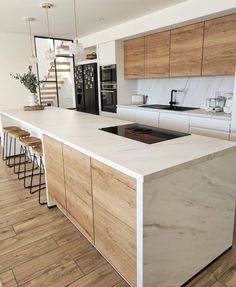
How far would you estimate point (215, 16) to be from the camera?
3197 mm

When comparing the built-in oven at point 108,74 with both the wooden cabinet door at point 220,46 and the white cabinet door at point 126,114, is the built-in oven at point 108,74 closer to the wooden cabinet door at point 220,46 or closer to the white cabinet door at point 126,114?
the white cabinet door at point 126,114

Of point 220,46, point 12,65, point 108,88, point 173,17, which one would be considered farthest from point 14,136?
point 220,46

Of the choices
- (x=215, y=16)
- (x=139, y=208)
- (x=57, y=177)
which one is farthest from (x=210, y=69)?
(x=139, y=208)

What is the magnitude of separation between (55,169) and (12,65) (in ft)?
14.1

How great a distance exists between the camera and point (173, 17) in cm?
356

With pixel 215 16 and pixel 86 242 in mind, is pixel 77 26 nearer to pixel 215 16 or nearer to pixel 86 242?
pixel 215 16

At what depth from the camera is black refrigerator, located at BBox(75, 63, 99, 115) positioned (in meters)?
5.55

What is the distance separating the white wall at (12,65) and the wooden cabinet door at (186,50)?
145 inches

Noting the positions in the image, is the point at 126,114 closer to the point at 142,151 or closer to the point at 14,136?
the point at 14,136

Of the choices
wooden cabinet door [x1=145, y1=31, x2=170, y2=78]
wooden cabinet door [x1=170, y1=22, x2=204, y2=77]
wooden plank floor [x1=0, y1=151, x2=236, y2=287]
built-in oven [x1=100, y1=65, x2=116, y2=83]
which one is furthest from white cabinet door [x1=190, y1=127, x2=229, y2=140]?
built-in oven [x1=100, y1=65, x2=116, y2=83]

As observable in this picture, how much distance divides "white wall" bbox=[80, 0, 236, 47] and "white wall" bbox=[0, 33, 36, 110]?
213 centimetres

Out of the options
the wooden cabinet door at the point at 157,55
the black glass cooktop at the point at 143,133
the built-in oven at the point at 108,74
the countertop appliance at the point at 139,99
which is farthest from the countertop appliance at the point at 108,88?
the black glass cooktop at the point at 143,133

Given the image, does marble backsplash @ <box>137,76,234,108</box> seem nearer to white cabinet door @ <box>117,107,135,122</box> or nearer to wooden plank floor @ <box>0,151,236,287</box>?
white cabinet door @ <box>117,107,135,122</box>

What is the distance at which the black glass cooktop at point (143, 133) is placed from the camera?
6.20ft
